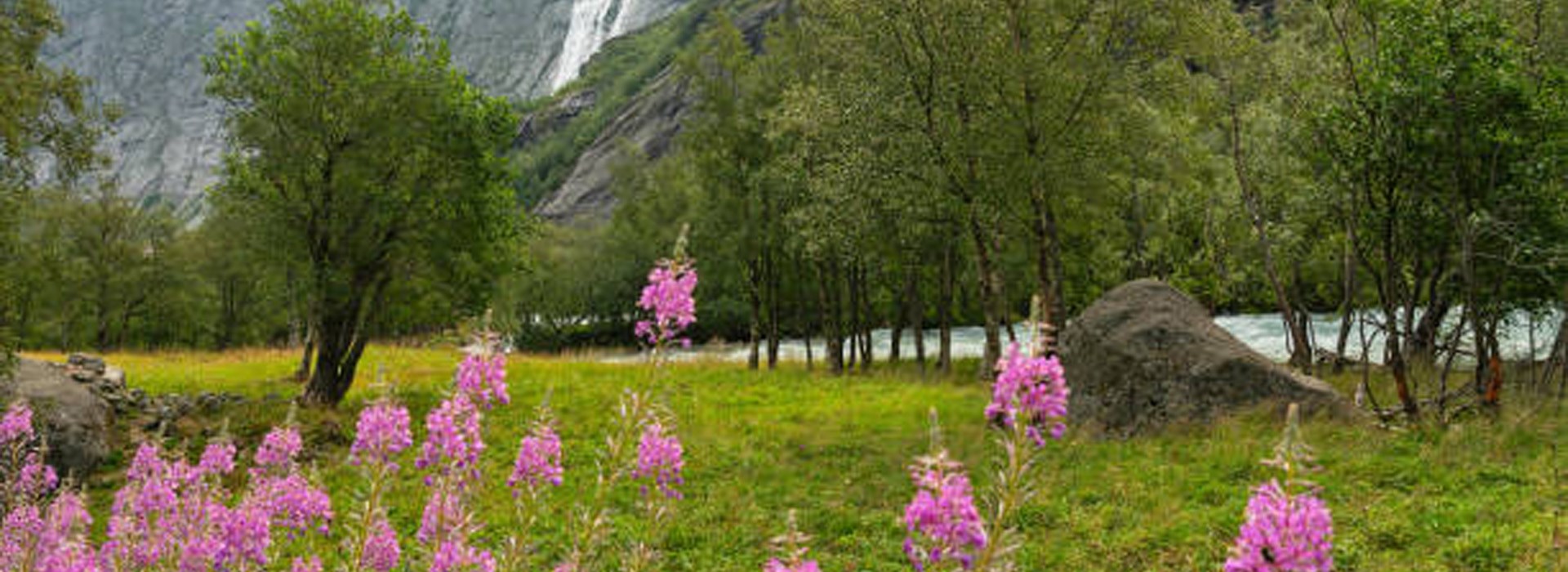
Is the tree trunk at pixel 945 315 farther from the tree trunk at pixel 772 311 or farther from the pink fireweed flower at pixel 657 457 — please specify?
the pink fireweed flower at pixel 657 457

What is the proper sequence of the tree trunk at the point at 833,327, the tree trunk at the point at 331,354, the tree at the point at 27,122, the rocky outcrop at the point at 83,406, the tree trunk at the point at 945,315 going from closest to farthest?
the tree at the point at 27,122 → the rocky outcrop at the point at 83,406 → the tree trunk at the point at 331,354 → the tree trunk at the point at 945,315 → the tree trunk at the point at 833,327

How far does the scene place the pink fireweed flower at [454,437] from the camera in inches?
161

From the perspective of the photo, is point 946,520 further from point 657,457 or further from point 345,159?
point 345,159

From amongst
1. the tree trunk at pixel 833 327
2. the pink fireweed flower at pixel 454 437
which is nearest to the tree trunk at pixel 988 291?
the tree trunk at pixel 833 327

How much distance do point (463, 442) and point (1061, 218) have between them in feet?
104

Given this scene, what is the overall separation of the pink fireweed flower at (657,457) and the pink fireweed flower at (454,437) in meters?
0.88

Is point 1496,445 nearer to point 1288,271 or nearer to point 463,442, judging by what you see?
point 463,442

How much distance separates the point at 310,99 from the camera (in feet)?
73.8

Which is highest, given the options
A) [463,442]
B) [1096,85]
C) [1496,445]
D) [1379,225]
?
[1096,85]

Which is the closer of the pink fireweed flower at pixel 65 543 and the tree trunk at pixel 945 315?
the pink fireweed flower at pixel 65 543

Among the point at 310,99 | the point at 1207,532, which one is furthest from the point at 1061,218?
the point at 310,99

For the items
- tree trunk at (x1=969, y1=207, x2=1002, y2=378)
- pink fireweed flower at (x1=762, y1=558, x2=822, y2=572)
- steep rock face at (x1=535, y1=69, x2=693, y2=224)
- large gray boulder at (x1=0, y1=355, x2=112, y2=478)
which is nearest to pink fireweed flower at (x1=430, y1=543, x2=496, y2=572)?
pink fireweed flower at (x1=762, y1=558, x2=822, y2=572)

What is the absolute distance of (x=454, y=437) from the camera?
412 cm

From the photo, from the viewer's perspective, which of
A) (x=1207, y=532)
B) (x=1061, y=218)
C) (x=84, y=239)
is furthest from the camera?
(x=84, y=239)
